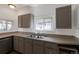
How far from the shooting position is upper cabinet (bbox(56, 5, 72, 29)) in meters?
1.02

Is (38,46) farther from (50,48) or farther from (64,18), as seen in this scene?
(64,18)

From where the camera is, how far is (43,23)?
1.04m

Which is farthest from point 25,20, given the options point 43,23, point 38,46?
point 38,46

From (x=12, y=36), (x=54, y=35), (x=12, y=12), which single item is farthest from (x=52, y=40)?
(x=12, y=12)

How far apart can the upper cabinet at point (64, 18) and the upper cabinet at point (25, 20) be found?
41 centimetres

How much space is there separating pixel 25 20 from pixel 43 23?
28 centimetres

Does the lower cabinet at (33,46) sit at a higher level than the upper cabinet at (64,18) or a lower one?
lower

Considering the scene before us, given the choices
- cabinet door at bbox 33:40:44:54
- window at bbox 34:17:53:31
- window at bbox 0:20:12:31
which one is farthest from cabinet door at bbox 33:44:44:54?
window at bbox 0:20:12:31

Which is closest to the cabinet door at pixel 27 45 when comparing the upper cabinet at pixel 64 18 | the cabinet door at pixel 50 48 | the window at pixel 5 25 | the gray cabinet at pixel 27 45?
the gray cabinet at pixel 27 45

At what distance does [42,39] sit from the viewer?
124cm

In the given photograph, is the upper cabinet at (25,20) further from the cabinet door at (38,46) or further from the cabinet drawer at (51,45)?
the cabinet drawer at (51,45)

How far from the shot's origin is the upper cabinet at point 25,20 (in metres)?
0.99

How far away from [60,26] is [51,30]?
0.15 meters

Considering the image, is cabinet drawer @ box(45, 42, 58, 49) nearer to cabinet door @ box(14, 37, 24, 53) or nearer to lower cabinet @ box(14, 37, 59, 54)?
lower cabinet @ box(14, 37, 59, 54)
